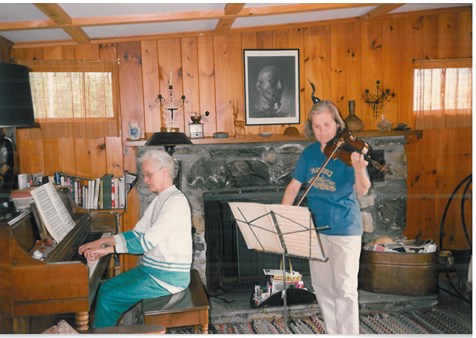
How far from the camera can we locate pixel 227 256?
344cm

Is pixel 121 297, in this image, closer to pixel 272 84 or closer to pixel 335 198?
pixel 335 198

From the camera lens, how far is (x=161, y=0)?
223cm

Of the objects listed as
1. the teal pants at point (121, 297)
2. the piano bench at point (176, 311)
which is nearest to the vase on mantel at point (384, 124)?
the piano bench at point (176, 311)

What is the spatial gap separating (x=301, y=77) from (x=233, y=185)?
0.90 m

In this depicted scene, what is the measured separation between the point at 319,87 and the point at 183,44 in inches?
37.3

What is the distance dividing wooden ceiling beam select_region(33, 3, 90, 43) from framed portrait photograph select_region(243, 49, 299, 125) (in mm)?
1025

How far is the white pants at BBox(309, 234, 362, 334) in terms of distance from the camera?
242 centimetres

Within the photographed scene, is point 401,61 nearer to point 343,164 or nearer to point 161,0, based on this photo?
point 343,164

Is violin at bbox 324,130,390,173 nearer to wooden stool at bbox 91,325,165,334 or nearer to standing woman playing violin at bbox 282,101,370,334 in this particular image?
standing woman playing violin at bbox 282,101,370,334

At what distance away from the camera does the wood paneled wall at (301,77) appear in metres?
2.95

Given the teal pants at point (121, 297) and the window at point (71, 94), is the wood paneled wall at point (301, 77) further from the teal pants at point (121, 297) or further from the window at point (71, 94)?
the teal pants at point (121, 297)

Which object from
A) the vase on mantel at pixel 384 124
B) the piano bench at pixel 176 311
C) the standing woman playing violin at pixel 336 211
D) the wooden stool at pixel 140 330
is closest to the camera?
the wooden stool at pixel 140 330

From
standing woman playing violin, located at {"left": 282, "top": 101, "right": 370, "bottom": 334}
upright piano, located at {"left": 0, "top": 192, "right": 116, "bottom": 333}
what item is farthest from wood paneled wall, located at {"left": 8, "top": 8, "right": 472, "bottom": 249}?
upright piano, located at {"left": 0, "top": 192, "right": 116, "bottom": 333}

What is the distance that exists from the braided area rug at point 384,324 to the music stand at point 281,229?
1.13 meters
